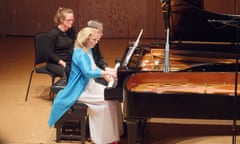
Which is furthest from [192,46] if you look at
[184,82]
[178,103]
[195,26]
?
[178,103]

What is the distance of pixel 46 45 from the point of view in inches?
264

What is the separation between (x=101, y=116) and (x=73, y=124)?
0.57 m

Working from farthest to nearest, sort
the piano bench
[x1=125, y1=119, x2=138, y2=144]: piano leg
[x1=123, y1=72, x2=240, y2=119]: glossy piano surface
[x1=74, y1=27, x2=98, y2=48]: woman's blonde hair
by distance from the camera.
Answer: the piano bench, [x1=74, y1=27, x2=98, y2=48]: woman's blonde hair, [x1=125, y1=119, x2=138, y2=144]: piano leg, [x1=123, y1=72, x2=240, y2=119]: glossy piano surface

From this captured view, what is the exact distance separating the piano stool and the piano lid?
4.09 ft

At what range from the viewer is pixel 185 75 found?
15.8 ft

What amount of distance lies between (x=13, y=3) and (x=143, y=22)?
3.36m

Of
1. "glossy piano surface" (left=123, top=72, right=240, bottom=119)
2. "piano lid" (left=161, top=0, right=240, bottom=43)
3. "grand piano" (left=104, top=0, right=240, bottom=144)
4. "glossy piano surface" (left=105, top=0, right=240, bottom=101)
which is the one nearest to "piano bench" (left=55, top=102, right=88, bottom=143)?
"grand piano" (left=104, top=0, right=240, bottom=144)

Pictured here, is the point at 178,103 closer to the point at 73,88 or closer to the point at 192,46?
the point at 73,88

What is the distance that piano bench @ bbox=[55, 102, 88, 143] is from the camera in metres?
5.15

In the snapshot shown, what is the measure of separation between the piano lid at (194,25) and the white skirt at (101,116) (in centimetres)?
101

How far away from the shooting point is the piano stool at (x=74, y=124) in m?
5.15

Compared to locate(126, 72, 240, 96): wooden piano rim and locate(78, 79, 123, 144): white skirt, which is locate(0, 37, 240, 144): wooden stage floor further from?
locate(126, 72, 240, 96): wooden piano rim

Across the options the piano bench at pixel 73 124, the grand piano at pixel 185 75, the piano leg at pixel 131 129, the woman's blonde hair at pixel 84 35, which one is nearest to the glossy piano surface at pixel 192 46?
the grand piano at pixel 185 75

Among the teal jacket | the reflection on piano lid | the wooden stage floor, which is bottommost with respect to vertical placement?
the wooden stage floor
